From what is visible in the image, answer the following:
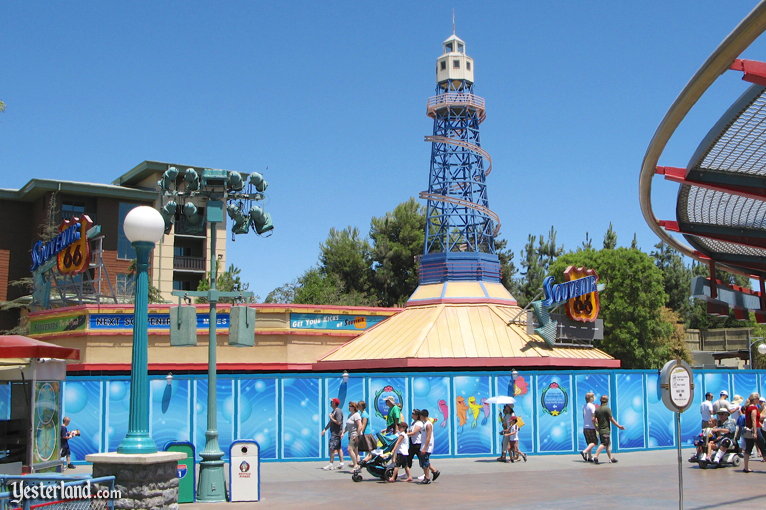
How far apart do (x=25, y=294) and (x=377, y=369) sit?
122ft

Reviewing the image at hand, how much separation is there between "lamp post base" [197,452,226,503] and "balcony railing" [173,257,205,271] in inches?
1899

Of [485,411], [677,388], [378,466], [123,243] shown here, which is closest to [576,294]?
[485,411]

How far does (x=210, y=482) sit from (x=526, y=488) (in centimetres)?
594

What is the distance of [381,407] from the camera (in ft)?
78.5

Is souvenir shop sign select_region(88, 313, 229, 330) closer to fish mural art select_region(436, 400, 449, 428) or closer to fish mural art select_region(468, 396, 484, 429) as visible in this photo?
fish mural art select_region(436, 400, 449, 428)

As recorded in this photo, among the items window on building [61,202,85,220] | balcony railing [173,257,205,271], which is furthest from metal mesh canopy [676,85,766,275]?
window on building [61,202,85,220]

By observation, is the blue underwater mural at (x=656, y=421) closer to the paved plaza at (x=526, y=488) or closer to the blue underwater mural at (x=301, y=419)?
the paved plaza at (x=526, y=488)

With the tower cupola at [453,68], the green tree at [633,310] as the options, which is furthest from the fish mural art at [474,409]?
the green tree at [633,310]

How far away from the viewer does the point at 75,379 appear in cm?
2223

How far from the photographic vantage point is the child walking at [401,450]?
17844mm

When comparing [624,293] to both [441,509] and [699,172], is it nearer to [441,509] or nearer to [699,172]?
[699,172]

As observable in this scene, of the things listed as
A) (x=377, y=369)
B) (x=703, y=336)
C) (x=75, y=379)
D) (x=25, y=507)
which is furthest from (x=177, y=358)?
(x=703, y=336)

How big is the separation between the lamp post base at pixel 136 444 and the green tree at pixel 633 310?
44592mm

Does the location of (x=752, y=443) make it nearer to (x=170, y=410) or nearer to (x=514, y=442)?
(x=514, y=442)
